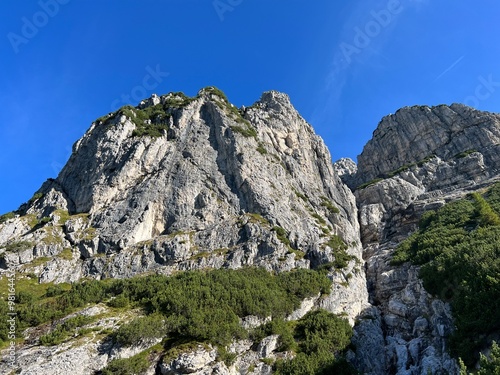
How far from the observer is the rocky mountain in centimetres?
3969

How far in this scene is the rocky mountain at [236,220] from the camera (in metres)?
39.7

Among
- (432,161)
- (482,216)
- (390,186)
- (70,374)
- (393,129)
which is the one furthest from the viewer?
(393,129)

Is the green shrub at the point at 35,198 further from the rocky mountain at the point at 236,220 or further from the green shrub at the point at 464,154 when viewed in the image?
the green shrub at the point at 464,154

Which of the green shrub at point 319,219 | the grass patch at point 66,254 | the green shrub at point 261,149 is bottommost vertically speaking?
the grass patch at point 66,254

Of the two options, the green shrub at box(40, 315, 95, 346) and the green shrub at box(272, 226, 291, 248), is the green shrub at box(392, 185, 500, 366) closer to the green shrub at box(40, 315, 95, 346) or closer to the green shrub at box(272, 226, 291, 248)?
the green shrub at box(272, 226, 291, 248)

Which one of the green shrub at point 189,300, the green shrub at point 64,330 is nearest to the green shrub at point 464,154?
the green shrub at point 189,300

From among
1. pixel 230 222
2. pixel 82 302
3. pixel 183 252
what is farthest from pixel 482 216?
pixel 82 302

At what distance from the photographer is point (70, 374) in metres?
32.8

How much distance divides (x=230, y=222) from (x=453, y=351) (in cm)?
4038

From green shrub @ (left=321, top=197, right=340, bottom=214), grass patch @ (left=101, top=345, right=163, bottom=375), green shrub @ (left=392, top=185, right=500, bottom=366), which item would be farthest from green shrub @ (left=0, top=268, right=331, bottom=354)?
green shrub @ (left=321, top=197, right=340, bottom=214)

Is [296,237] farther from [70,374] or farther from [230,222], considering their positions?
[70,374]

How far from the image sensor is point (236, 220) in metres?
66.7

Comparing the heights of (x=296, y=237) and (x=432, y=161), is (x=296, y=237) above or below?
below

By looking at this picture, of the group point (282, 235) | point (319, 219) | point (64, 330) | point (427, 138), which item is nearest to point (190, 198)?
point (282, 235)
